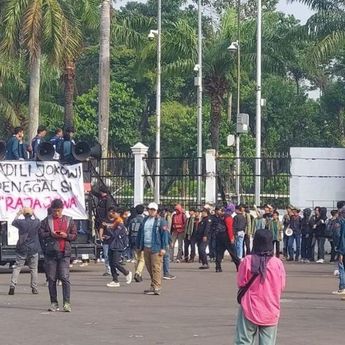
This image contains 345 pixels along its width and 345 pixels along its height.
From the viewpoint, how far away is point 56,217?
1769 centimetres

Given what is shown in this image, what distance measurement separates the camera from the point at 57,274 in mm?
17344

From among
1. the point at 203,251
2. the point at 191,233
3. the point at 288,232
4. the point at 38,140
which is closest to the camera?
the point at 38,140

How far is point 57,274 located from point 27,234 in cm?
253

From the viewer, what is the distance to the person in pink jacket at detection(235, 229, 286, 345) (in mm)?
10234

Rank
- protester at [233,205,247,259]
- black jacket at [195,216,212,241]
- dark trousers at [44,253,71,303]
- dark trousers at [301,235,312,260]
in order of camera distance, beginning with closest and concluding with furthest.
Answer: dark trousers at [44,253,71,303] → black jacket at [195,216,212,241] → protester at [233,205,247,259] → dark trousers at [301,235,312,260]

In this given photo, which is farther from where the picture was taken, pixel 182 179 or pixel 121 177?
pixel 182 179

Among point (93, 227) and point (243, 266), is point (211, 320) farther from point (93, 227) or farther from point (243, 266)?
point (93, 227)

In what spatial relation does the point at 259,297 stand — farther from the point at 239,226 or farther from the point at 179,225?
the point at 179,225

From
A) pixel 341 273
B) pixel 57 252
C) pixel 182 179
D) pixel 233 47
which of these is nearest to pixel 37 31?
pixel 182 179

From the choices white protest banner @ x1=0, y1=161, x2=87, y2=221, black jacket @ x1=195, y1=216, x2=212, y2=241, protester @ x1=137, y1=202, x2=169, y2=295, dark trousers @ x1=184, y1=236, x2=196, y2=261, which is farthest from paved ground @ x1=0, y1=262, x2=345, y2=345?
dark trousers @ x1=184, y1=236, x2=196, y2=261

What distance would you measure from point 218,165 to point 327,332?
66.8ft

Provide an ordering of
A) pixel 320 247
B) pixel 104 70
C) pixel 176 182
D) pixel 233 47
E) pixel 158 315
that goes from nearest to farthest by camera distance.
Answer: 1. pixel 158 315
2. pixel 320 247
3. pixel 176 182
4. pixel 104 70
5. pixel 233 47

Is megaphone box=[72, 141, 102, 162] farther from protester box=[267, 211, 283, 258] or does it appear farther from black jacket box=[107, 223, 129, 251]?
protester box=[267, 211, 283, 258]

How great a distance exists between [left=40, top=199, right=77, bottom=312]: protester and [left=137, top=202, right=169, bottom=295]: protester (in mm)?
2794
